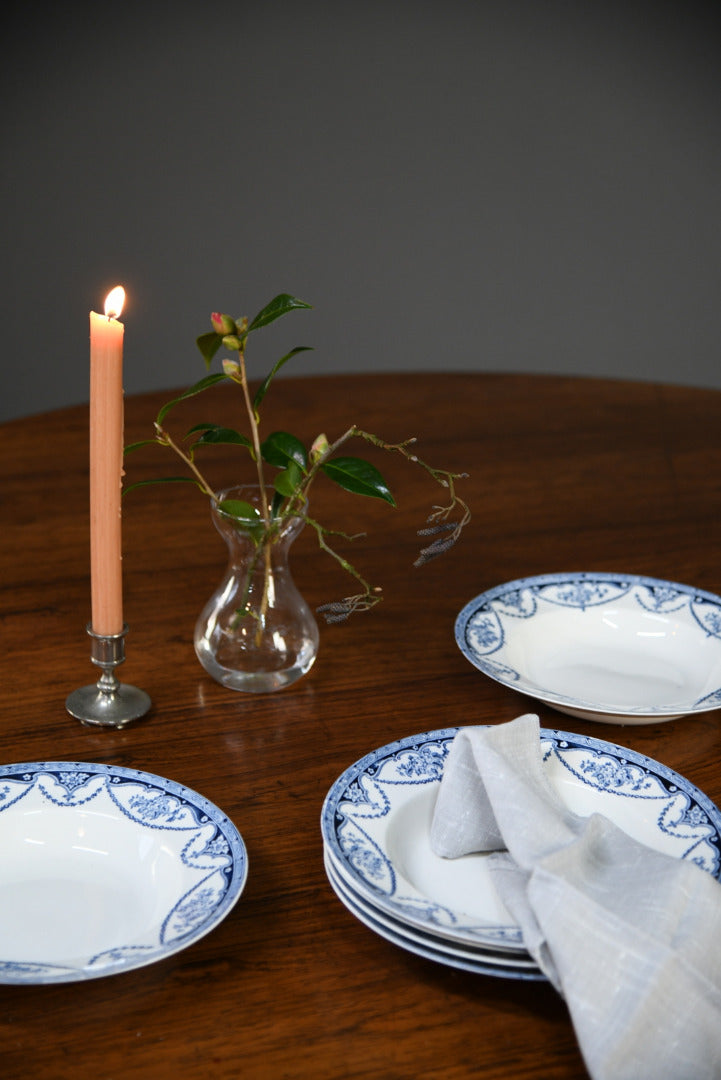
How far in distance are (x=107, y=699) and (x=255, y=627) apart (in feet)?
0.37

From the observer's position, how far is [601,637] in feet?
3.13

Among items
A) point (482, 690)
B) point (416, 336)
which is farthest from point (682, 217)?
point (482, 690)

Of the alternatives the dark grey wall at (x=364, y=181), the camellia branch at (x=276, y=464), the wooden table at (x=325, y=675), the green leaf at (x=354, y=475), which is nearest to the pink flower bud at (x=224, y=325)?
the camellia branch at (x=276, y=464)

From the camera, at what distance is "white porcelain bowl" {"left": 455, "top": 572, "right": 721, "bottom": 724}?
88 centimetres

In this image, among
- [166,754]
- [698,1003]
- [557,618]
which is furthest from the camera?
[557,618]

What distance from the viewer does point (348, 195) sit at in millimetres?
2844

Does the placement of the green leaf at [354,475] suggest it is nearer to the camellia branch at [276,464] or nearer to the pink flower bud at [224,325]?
the camellia branch at [276,464]

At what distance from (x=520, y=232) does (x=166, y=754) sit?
2.45 meters

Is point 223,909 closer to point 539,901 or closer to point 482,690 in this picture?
point 539,901

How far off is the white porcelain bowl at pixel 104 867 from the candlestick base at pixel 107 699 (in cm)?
8

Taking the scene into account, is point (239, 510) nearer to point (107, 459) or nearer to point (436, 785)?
point (107, 459)

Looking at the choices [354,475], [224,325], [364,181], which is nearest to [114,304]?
[224,325]

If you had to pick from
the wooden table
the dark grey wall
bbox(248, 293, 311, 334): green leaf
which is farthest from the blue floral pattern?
the dark grey wall

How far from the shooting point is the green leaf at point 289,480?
78 centimetres
